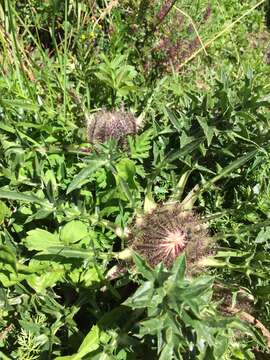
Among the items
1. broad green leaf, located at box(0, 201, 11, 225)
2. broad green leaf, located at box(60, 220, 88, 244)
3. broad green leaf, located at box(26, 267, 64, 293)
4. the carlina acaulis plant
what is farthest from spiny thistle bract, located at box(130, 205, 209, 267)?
broad green leaf, located at box(0, 201, 11, 225)

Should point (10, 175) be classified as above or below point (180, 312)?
below

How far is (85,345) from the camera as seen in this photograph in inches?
82.8

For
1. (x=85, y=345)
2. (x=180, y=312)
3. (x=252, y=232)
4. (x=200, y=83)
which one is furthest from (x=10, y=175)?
(x=200, y=83)

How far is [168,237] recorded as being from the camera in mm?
2189

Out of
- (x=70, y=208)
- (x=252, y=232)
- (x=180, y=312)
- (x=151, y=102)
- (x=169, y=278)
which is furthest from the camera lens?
(x=151, y=102)

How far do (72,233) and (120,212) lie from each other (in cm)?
24

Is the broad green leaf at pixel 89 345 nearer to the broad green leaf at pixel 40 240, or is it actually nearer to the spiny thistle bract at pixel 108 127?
the broad green leaf at pixel 40 240

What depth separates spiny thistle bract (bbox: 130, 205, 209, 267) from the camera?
218 centimetres

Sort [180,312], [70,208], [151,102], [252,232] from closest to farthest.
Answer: [180,312]
[70,208]
[252,232]
[151,102]

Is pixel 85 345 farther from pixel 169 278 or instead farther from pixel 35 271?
pixel 169 278

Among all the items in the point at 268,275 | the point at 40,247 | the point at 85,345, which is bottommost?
the point at 85,345

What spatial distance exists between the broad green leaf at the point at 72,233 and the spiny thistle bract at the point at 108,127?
0.43 meters

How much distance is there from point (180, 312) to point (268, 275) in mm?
821

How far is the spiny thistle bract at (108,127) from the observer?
2.44 metres
